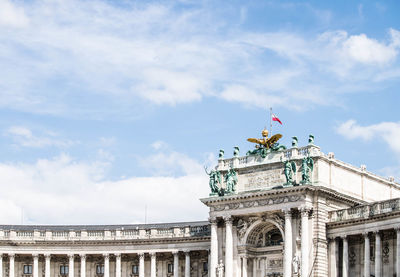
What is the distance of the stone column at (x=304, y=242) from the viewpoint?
103m

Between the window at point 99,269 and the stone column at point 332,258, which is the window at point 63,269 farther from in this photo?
the stone column at point 332,258

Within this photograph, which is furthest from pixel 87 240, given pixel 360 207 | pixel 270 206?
pixel 360 207

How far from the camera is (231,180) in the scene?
112000 mm

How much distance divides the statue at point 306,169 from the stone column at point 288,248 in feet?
13.2

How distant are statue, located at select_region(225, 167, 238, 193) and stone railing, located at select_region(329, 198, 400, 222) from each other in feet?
41.5

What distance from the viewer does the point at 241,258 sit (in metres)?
111

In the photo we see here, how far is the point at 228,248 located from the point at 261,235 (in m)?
4.61

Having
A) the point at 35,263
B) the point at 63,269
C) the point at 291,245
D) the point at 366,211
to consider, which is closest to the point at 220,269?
the point at 291,245

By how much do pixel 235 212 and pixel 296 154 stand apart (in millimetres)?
10126

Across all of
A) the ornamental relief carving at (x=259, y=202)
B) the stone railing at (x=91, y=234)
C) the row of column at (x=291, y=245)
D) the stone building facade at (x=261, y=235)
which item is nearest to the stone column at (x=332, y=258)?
the stone building facade at (x=261, y=235)

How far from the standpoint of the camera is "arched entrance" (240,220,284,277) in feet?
361

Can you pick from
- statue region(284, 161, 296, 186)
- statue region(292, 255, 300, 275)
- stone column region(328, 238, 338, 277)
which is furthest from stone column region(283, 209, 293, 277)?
stone column region(328, 238, 338, 277)

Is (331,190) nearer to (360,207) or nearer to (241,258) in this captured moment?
(360,207)

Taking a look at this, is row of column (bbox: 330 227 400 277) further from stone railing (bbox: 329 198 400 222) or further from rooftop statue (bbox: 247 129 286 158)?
rooftop statue (bbox: 247 129 286 158)
